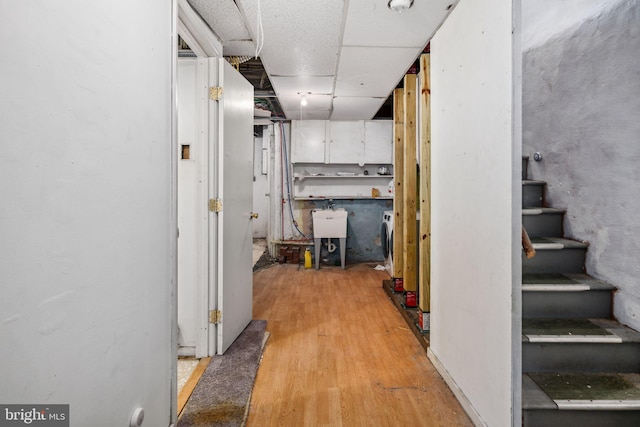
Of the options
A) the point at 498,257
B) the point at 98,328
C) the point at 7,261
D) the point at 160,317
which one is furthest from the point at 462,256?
the point at 7,261

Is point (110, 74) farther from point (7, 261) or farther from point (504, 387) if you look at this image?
point (504, 387)

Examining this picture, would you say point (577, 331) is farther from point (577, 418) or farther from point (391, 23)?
point (391, 23)

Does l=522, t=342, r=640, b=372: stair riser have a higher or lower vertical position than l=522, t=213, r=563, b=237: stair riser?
lower

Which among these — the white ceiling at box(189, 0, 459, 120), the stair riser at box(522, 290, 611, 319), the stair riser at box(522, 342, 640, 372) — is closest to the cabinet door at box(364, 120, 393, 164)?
the white ceiling at box(189, 0, 459, 120)

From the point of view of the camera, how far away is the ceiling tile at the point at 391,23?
76.6 inches

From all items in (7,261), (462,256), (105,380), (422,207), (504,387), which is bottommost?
(504,387)

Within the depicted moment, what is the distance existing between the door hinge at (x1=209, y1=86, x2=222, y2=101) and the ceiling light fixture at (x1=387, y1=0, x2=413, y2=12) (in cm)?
122

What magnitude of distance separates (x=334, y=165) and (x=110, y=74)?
4521 mm

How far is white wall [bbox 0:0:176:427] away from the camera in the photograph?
0.67m

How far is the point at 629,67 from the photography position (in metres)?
1.88

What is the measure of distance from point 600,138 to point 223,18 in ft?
8.55

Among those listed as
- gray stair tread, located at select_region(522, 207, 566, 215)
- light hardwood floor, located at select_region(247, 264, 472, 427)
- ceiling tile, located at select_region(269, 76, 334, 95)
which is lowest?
light hardwood floor, located at select_region(247, 264, 472, 427)

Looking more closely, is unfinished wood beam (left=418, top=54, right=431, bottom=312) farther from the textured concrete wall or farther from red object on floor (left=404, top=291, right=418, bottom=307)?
the textured concrete wall

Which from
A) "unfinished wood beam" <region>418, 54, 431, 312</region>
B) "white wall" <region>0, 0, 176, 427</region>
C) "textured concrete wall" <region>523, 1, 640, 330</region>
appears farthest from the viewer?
"unfinished wood beam" <region>418, 54, 431, 312</region>
